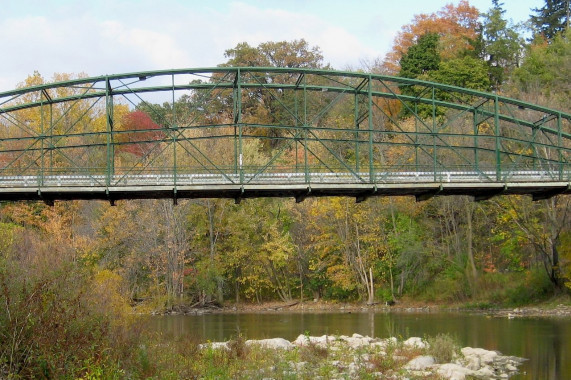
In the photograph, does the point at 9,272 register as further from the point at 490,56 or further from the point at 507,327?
the point at 490,56

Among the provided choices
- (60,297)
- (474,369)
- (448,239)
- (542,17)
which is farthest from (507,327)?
(542,17)

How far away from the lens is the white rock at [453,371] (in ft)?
85.7

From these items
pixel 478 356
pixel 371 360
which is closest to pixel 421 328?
pixel 478 356

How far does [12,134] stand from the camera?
65.2 m

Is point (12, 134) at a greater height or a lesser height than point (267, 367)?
greater

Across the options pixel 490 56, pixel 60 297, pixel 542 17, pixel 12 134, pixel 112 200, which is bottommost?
pixel 60 297

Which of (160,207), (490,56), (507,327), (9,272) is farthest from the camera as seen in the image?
(490,56)

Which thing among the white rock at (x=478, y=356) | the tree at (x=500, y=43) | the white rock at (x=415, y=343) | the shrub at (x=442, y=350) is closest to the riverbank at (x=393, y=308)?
the white rock at (x=415, y=343)

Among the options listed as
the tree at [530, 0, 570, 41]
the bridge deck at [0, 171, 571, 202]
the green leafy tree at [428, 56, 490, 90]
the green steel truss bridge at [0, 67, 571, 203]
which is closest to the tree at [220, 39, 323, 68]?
the green steel truss bridge at [0, 67, 571, 203]

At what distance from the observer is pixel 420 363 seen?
28156 millimetres

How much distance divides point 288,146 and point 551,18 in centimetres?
6774

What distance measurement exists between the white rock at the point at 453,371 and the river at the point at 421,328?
195 cm

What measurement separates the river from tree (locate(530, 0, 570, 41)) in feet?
178

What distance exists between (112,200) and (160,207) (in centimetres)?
3139
